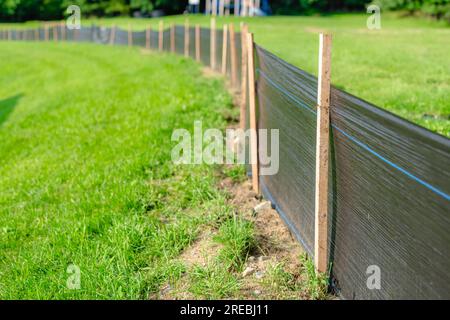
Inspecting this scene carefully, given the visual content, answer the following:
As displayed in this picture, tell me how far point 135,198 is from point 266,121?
1.65 meters

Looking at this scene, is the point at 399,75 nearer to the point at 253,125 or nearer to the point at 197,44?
the point at 253,125

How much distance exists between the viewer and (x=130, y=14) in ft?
205

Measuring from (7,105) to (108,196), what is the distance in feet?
34.1

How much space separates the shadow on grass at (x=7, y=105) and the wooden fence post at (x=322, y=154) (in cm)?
1037

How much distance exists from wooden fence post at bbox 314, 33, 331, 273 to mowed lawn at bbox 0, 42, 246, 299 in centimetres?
70

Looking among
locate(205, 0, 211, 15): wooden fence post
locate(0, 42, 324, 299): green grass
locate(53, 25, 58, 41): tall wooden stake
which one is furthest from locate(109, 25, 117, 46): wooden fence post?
locate(205, 0, 211, 15): wooden fence post

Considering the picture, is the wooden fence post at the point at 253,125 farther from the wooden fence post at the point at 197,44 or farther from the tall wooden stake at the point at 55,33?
the tall wooden stake at the point at 55,33

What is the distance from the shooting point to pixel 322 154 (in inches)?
141

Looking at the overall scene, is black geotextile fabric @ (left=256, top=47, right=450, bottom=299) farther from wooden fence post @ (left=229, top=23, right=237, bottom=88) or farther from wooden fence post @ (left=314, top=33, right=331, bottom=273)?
wooden fence post @ (left=229, top=23, right=237, bottom=88)

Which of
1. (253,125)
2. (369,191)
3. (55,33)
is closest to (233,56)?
(253,125)

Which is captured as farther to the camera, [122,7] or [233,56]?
[122,7]

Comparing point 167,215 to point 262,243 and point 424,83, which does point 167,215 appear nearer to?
point 262,243

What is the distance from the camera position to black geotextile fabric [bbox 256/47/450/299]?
2.36 metres
